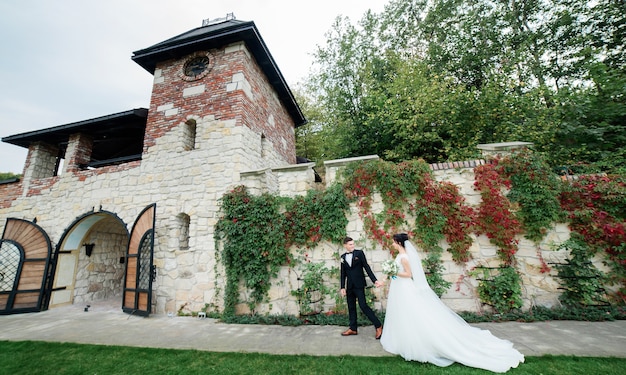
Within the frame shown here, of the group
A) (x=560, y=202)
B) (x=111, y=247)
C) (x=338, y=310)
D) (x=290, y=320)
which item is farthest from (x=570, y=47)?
(x=111, y=247)

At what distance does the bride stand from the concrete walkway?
0.37 metres

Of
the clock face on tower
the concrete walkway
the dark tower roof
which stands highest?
the dark tower roof

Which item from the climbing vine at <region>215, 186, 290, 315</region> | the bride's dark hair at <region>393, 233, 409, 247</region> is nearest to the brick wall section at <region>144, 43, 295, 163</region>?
the climbing vine at <region>215, 186, 290, 315</region>

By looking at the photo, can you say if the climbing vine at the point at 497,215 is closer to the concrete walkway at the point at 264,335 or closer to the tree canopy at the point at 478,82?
the concrete walkway at the point at 264,335

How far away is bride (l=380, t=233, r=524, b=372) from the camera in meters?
2.95

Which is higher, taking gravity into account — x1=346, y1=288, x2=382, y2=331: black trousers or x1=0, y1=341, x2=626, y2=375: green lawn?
x1=346, y1=288, x2=382, y2=331: black trousers

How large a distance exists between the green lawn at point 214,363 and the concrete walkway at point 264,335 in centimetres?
20

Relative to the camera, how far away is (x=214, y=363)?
10.6 feet

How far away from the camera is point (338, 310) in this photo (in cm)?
486

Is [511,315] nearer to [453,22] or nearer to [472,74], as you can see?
[472,74]

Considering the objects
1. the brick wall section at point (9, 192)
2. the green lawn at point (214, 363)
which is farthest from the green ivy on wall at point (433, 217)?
the brick wall section at point (9, 192)

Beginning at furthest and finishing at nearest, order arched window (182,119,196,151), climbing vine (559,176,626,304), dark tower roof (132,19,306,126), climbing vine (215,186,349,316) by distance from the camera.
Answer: arched window (182,119,196,151) → dark tower roof (132,19,306,126) → climbing vine (215,186,349,316) → climbing vine (559,176,626,304)

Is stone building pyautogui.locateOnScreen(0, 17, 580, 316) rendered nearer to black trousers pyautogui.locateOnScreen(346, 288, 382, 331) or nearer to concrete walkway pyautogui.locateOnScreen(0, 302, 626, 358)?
concrete walkway pyautogui.locateOnScreen(0, 302, 626, 358)

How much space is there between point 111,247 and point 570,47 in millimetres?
20447
